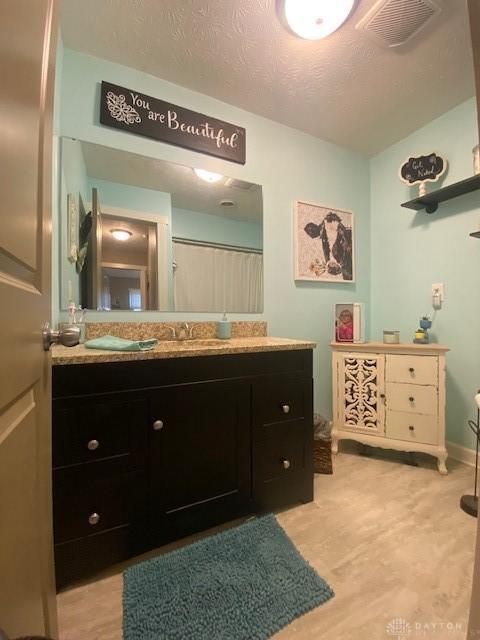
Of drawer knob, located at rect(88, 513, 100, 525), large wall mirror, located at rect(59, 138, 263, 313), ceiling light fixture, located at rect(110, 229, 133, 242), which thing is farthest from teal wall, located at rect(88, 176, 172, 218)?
drawer knob, located at rect(88, 513, 100, 525)

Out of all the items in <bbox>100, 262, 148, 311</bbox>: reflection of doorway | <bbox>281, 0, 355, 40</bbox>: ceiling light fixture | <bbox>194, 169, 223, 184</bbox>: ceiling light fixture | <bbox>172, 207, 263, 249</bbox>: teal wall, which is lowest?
<bbox>100, 262, 148, 311</bbox>: reflection of doorway

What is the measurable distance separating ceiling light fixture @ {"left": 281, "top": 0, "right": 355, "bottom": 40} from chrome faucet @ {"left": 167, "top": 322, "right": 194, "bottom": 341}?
1658 mm

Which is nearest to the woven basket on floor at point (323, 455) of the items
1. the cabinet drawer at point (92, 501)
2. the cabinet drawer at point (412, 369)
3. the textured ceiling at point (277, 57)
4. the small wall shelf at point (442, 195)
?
the cabinet drawer at point (412, 369)

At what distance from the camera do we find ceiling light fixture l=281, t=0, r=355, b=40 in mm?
1277

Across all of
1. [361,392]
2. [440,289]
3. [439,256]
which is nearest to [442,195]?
[439,256]

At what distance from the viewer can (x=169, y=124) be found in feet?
5.72

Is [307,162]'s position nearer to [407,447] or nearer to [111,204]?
[111,204]

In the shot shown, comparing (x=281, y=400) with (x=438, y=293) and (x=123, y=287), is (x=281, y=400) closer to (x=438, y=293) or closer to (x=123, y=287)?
(x=123, y=287)

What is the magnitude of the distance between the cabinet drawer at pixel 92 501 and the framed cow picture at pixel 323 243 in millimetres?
1723

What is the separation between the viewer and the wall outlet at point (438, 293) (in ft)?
6.88

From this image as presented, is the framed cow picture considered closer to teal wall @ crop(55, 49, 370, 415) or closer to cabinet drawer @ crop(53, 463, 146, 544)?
teal wall @ crop(55, 49, 370, 415)

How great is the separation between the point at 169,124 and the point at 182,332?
51.3 inches

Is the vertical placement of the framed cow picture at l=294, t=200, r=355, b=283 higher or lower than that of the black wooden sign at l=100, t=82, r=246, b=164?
lower

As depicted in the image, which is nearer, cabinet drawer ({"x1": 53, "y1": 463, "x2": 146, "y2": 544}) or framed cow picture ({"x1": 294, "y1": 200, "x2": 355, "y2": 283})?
cabinet drawer ({"x1": 53, "y1": 463, "x2": 146, "y2": 544})
